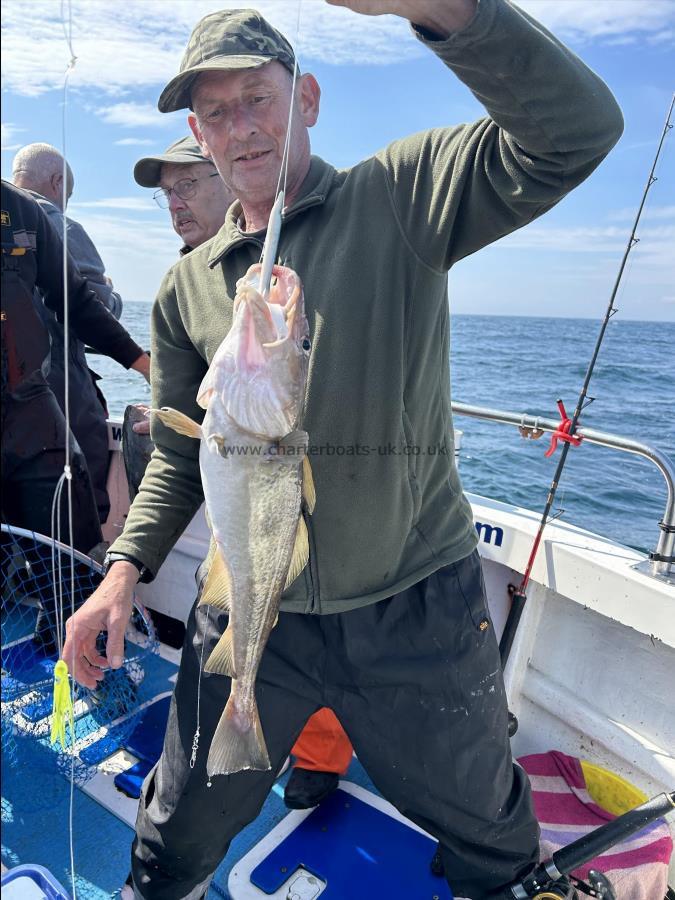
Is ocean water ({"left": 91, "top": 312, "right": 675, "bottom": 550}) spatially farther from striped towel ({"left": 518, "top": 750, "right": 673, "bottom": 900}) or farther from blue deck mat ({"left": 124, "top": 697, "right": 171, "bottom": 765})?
blue deck mat ({"left": 124, "top": 697, "right": 171, "bottom": 765})

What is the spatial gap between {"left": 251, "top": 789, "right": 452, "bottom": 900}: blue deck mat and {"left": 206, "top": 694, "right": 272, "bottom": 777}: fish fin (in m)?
1.27

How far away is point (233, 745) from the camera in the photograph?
6.51 feet

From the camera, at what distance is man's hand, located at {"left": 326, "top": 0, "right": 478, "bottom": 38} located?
145 cm

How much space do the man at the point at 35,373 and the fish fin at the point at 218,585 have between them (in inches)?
97.4

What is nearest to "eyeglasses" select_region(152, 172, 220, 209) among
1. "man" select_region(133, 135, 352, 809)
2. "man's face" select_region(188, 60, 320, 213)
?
"man" select_region(133, 135, 352, 809)

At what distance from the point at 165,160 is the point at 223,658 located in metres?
3.13

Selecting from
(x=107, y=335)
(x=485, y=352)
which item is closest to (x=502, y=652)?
(x=107, y=335)

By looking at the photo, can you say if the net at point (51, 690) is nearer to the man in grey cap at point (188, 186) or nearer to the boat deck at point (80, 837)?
the boat deck at point (80, 837)

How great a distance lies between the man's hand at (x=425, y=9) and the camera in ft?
4.76

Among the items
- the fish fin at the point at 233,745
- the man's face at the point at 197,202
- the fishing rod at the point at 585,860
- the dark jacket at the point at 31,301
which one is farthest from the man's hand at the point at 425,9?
the dark jacket at the point at 31,301

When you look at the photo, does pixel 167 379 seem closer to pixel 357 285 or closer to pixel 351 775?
pixel 357 285

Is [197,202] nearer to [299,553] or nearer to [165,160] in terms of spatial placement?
[165,160]

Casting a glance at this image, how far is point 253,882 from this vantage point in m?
2.88

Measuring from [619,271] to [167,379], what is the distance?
2.34 meters
